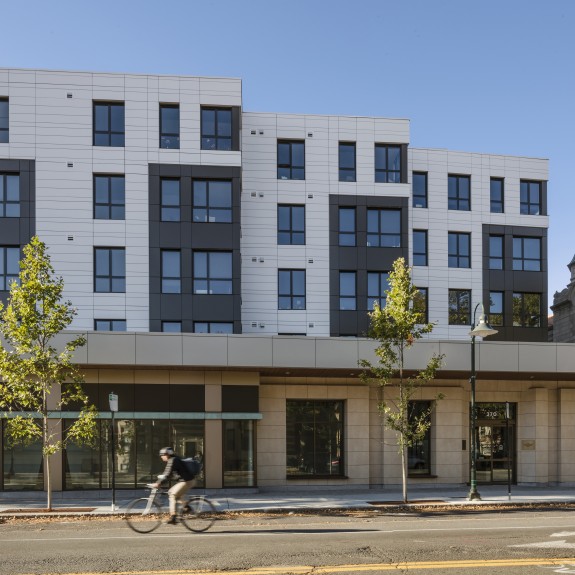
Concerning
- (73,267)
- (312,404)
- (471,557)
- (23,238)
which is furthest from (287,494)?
(23,238)

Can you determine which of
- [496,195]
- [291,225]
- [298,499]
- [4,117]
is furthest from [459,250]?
[4,117]

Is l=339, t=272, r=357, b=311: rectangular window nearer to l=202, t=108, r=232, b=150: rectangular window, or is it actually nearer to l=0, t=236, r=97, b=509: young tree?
l=202, t=108, r=232, b=150: rectangular window

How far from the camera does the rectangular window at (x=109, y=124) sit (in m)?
31.0

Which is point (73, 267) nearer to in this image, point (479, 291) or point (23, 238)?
point (23, 238)

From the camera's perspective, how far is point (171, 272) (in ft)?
102

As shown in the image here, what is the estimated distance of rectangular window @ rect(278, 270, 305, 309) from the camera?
34.2m

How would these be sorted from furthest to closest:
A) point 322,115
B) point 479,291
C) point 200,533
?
point 479,291 < point 322,115 < point 200,533

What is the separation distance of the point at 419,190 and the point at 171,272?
14.8 metres

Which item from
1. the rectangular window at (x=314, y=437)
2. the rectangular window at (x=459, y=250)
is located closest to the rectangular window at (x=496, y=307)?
the rectangular window at (x=459, y=250)

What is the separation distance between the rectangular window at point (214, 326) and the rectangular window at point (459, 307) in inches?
498

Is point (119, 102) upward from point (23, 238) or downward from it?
upward

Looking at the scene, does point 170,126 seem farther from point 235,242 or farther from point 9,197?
point 9,197

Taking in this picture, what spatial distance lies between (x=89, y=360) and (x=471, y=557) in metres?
14.4

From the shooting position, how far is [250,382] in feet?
79.9
